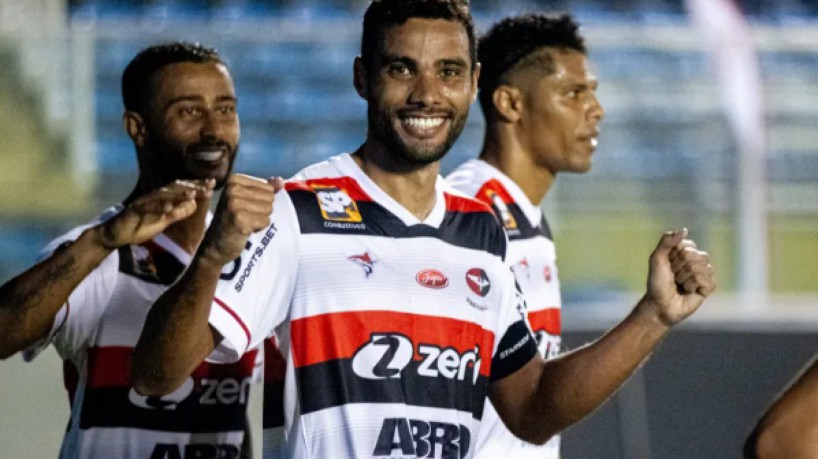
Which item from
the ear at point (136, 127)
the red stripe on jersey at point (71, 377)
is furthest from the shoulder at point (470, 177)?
the red stripe on jersey at point (71, 377)

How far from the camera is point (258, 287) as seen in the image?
9.03ft

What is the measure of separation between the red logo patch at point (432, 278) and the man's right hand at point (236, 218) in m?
0.50

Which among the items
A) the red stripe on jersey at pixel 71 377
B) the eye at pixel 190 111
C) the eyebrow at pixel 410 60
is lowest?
the red stripe on jersey at pixel 71 377

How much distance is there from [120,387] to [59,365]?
2.39 m

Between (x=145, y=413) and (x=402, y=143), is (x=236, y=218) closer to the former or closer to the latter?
(x=402, y=143)

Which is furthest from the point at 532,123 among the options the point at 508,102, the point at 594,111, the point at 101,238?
the point at 101,238

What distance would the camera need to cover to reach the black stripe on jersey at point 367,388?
2.81 meters

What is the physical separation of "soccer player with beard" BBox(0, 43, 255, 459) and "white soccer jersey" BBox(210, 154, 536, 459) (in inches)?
17.7

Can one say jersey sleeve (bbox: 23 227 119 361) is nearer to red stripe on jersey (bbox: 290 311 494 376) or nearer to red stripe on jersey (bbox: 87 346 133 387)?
red stripe on jersey (bbox: 87 346 133 387)

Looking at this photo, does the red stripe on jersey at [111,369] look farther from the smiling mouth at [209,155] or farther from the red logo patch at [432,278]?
the red logo patch at [432,278]

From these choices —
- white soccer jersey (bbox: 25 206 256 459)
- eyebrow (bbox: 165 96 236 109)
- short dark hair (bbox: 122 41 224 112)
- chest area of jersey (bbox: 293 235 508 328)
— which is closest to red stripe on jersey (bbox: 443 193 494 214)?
chest area of jersey (bbox: 293 235 508 328)

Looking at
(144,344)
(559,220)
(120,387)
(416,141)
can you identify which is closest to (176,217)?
(144,344)

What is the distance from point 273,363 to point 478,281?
0.50 m

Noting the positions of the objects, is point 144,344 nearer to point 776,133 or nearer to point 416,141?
point 416,141
